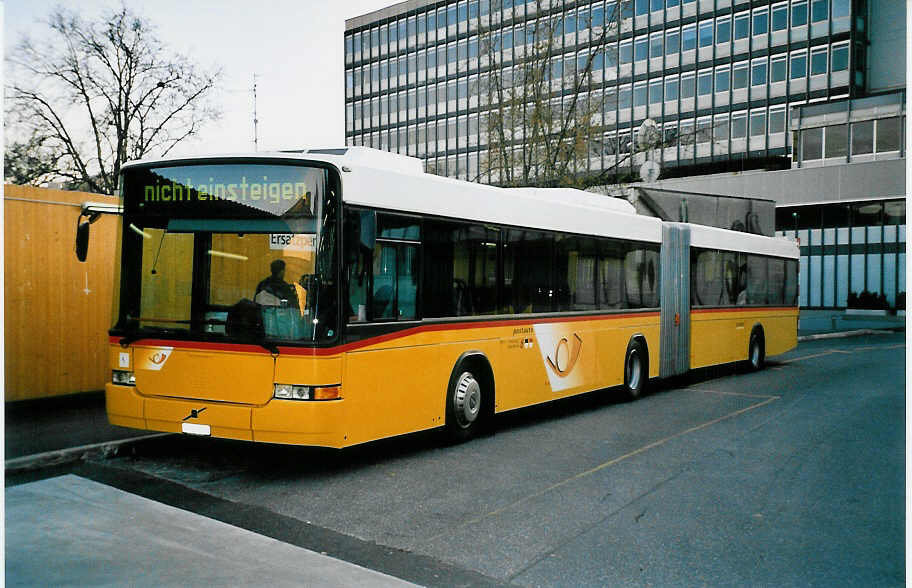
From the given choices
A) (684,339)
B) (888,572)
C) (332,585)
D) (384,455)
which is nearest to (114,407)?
(384,455)

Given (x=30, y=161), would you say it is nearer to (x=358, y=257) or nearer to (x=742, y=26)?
(x=358, y=257)

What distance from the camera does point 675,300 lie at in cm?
1482

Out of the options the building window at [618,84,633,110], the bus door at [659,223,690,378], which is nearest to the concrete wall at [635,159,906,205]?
the building window at [618,84,633,110]

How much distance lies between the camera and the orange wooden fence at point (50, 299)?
33.6 feet

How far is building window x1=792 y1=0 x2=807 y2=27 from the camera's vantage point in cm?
5088

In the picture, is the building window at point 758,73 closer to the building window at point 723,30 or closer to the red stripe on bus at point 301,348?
the building window at point 723,30

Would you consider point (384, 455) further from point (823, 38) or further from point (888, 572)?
point (823, 38)

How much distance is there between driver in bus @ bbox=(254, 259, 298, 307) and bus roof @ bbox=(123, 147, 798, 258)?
876 mm

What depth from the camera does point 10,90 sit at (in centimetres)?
1260

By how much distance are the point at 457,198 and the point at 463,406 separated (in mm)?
2316

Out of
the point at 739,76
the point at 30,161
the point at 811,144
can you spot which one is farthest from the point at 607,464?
the point at 739,76

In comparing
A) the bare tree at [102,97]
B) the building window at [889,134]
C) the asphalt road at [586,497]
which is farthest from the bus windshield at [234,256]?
the building window at [889,134]

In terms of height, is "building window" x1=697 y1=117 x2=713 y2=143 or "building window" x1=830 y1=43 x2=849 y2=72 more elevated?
"building window" x1=830 y1=43 x2=849 y2=72

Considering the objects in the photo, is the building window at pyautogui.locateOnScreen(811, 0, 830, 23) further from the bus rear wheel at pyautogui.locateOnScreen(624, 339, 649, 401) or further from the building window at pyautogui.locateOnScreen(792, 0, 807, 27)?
the bus rear wheel at pyautogui.locateOnScreen(624, 339, 649, 401)
